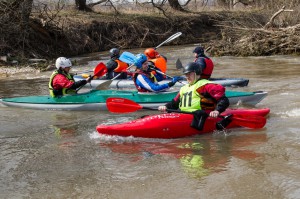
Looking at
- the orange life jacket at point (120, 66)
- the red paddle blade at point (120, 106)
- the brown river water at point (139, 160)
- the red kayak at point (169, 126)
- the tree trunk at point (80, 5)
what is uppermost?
the tree trunk at point (80, 5)

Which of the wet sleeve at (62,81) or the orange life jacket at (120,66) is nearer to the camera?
the wet sleeve at (62,81)

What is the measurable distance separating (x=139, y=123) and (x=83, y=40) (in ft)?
53.5

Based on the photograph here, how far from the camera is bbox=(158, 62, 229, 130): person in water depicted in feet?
19.9

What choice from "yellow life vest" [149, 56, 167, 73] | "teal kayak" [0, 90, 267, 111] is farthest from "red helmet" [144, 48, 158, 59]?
"teal kayak" [0, 90, 267, 111]

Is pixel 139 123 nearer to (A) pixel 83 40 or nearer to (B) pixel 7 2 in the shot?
(B) pixel 7 2

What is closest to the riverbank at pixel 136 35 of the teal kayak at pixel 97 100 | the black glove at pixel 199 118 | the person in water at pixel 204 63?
the teal kayak at pixel 97 100

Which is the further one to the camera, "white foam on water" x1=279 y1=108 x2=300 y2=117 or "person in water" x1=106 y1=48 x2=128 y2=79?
"person in water" x1=106 y1=48 x2=128 y2=79

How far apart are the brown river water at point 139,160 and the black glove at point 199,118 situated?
23 centimetres

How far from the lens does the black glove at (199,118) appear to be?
6.15 m

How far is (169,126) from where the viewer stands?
251 inches

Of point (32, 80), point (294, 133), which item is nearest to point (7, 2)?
point (32, 80)

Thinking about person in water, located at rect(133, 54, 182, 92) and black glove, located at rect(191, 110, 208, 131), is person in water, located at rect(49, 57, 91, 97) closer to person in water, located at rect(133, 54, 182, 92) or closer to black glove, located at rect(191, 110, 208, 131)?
person in water, located at rect(133, 54, 182, 92)

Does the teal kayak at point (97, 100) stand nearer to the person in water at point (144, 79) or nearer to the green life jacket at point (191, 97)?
the person in water at point (144, 79)

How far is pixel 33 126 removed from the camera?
7.73 meters
